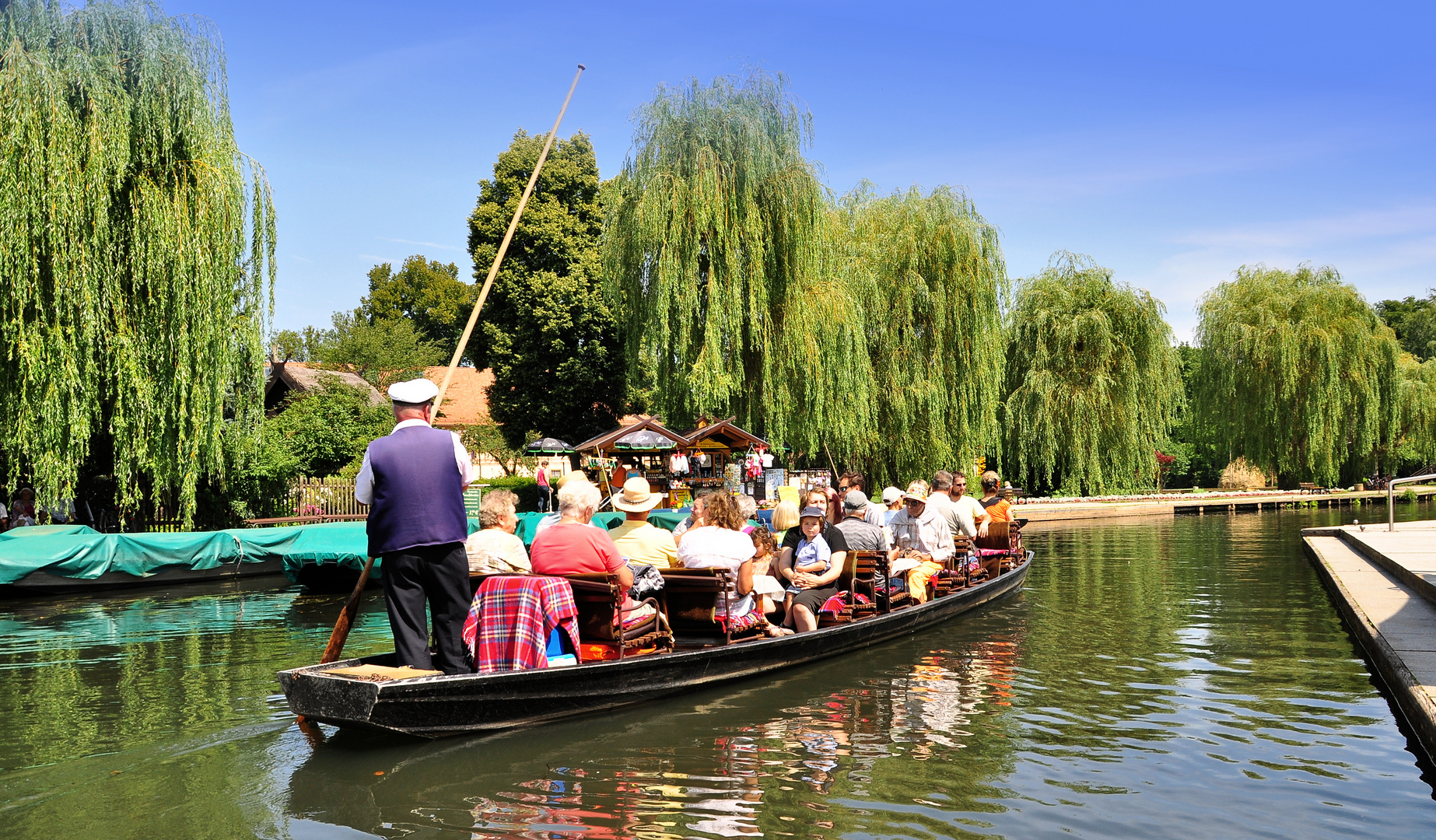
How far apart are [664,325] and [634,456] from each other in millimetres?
6453

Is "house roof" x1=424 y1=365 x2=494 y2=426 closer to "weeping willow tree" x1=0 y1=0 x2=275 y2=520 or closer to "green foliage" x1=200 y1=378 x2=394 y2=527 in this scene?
"green foliage" x1=200 y1=378 x2=394 y2=527

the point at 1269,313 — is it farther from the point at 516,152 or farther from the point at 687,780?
the point at 687,780

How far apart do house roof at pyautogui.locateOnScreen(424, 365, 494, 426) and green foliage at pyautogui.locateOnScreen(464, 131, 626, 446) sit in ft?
33.4

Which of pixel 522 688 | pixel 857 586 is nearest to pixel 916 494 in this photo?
pixel 857 586

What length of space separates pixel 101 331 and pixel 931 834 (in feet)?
46.7

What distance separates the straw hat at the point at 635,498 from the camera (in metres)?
7.32

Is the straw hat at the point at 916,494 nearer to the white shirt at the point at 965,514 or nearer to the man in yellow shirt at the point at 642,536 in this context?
the white shirt at the point at 965,514

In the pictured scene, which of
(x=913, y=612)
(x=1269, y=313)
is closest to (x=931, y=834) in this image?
(x=913, y=612)

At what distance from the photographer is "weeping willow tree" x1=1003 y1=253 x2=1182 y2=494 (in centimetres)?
3031

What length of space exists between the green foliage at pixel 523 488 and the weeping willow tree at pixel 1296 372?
22786mm

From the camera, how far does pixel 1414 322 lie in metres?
61.4

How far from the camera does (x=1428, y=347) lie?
187 ft

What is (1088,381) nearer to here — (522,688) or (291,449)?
(291,449)

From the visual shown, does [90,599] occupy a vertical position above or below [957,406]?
below
